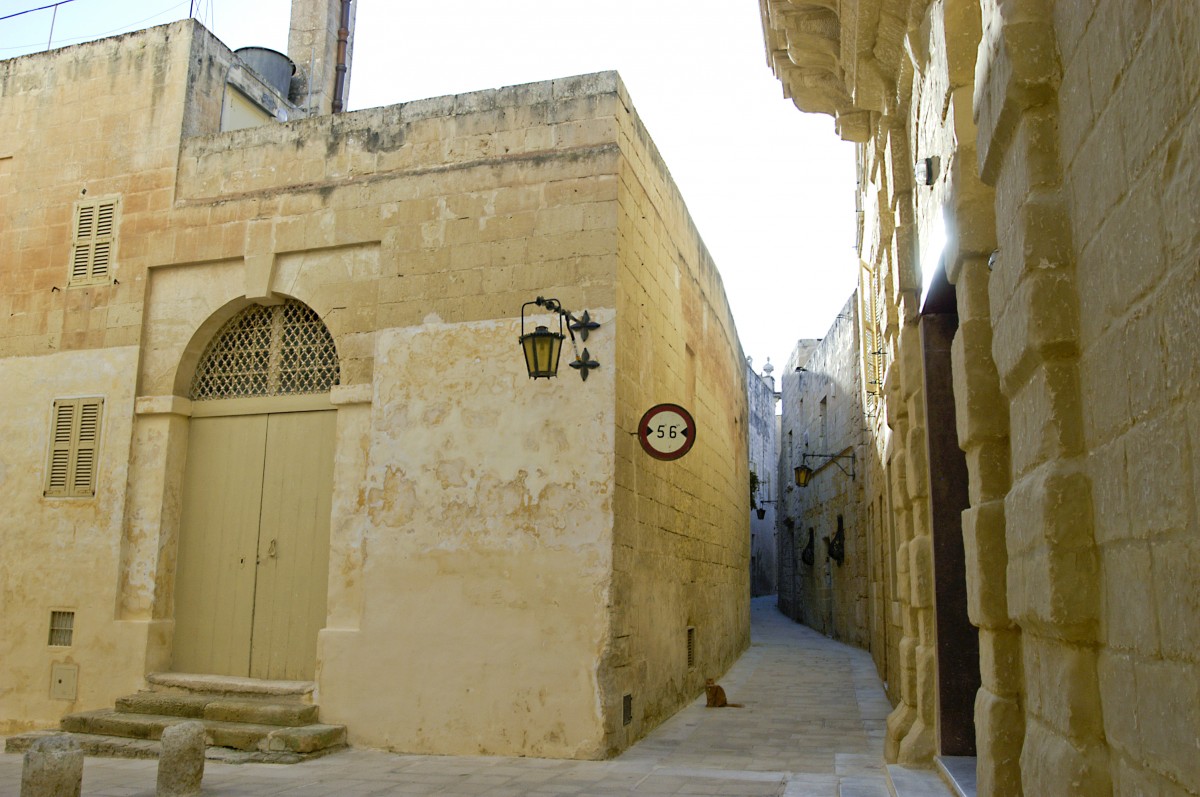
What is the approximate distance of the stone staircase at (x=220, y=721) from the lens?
251 inches

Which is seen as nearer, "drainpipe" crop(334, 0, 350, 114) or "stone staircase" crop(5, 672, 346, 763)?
"stone staircase" crop(5, 672, 346, 763)

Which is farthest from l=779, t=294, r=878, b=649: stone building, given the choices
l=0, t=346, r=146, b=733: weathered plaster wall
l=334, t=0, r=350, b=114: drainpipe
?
l=0, t=346, r=146, b=733: weathered plaster wall

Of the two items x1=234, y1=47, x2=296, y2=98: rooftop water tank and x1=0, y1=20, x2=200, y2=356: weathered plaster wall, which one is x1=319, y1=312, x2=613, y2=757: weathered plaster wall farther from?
x1=234, y1=47, x2=296, y2=98: rooftop water tank

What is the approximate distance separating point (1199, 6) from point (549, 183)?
5798 mm

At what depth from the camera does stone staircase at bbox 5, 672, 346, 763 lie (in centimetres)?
636

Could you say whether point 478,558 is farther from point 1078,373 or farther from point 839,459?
point 839,459

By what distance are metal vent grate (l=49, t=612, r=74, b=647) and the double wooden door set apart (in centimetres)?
87

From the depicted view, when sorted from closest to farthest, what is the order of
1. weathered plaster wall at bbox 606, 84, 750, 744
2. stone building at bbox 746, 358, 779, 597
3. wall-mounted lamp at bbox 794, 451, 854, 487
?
weathered plaster wall at bbox 606, 84, 750, 744
wall-mounted lamp at bbox 794, 451, 854, 487
stone building at bbox 746, 358, 779, 597

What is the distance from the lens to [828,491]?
17297 mm

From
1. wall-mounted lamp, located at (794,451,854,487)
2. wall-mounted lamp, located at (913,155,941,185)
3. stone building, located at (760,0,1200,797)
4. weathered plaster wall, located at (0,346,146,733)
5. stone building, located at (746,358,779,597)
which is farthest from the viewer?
stone building, located at (746,358,779,597)

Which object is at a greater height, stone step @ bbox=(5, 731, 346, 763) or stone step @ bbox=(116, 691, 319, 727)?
stone step @ bbox=(116, 691, 319, 727)

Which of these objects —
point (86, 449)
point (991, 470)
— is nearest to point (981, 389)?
point (991, 470)

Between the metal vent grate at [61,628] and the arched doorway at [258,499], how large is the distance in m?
0.87

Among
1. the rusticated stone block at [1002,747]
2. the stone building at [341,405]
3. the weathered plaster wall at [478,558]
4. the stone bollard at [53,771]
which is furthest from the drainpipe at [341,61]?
the rusticated stone block at [1002,747]
